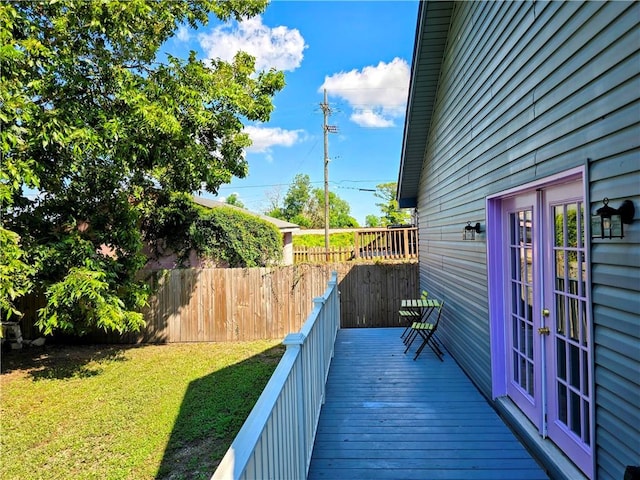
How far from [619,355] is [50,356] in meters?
9.21

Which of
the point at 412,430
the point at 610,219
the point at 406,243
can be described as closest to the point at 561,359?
the point at 610,219

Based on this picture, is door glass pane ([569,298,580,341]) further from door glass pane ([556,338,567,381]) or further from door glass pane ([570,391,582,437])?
door glass pane ([570,391,582,437])

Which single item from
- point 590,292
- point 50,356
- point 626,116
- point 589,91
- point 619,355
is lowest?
point 50,356

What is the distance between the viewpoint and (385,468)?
274 cm


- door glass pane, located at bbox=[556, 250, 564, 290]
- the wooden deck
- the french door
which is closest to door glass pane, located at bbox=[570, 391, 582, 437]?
the french door

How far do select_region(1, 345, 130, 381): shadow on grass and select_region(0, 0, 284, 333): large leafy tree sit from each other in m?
0.95

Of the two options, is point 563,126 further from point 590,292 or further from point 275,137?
point 275,137

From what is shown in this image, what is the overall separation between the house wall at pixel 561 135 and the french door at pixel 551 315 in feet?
0.68

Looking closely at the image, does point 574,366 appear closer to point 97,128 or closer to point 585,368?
point 585,368

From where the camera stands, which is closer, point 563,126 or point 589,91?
point 589,91

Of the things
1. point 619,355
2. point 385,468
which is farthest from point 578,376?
point 385,468

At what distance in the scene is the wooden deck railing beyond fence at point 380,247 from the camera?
10227 mm

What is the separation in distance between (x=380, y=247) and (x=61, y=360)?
320 inches

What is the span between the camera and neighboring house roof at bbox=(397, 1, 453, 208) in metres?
4.92
